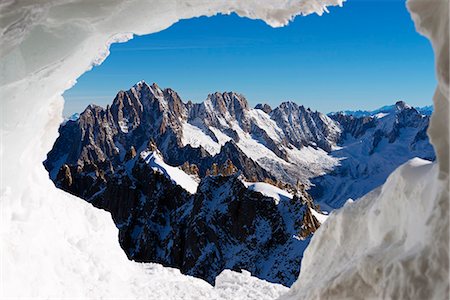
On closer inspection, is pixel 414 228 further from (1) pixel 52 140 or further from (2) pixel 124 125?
(2) pixel 124 125

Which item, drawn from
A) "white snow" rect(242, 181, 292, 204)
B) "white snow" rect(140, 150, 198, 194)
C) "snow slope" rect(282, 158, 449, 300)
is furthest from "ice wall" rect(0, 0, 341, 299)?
"white snow" rect(140, 150, 198, 194)

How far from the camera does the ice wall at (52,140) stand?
414 inches

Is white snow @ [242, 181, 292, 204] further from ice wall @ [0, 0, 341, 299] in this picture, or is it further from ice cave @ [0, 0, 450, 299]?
ice wall @ [0, 0, 341, 299]

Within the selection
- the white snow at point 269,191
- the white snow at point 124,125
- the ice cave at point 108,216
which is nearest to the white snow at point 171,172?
the white snow at point 269,191

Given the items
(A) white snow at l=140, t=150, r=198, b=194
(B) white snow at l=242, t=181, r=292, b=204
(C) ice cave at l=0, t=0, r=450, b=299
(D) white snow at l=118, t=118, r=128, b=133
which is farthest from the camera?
(D) white snow at l=118, t=118, r=128, b=133

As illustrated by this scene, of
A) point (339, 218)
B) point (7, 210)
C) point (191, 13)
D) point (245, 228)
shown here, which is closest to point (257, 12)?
point (191, 13)

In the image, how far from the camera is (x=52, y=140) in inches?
663

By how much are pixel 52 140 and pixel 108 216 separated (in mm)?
5285

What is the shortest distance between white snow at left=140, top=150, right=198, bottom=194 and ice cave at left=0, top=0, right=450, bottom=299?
56.6m

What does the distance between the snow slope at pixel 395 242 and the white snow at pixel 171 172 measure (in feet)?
219

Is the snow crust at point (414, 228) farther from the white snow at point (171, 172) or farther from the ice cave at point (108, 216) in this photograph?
the white snow at point (171, 172)

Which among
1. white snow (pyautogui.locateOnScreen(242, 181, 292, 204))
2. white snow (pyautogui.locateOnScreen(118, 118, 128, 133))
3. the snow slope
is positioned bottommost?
white snow (pyautogui.locateOnScreen(242, 181, 292, 204))

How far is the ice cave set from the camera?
5582 mm

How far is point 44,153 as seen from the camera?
657 inches
